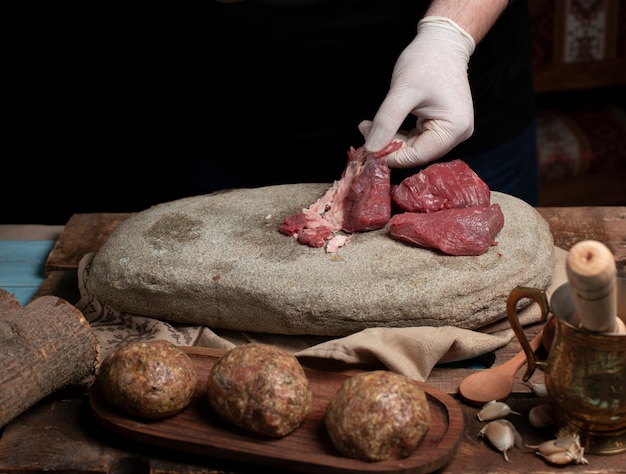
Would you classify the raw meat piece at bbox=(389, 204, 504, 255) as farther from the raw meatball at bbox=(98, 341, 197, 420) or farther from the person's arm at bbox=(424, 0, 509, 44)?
the raw meatball at bbox=(98, 341, 197, 420)

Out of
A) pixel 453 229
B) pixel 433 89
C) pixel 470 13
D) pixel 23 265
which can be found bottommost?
pixel 23 265

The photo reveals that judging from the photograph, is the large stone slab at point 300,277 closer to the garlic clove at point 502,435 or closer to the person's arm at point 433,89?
the person's arm at point 433,89

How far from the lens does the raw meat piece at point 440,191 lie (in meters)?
2.67

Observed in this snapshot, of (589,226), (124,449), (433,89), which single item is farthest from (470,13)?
(124,449)

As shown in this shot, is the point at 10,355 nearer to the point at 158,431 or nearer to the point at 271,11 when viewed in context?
the point at 158,431

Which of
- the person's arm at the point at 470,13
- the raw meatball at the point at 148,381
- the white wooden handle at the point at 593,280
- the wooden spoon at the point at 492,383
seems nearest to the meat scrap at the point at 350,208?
the person's arm at the point at 470,13

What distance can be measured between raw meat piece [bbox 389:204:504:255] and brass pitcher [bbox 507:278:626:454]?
20.0 inches

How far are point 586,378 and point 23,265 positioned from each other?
2.16 metres

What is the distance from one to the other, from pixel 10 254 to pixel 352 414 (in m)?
1.91

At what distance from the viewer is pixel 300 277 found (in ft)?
7.96

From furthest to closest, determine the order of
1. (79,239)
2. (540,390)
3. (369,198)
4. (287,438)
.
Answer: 1. (79,239)
2. (369,198)
3. (540,390)
4. (287,438)

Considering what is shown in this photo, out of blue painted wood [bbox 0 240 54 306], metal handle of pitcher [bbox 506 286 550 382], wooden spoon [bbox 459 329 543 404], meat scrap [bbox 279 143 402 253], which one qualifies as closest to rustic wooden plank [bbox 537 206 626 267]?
meat scrap [bbox 279 143 402 253]

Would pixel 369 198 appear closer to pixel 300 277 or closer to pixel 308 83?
pixel 300 277

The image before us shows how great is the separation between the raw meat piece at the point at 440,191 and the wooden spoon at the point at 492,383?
617 millimetres
